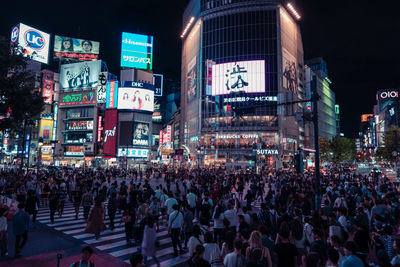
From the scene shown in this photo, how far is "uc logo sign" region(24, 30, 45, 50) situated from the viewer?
255ft

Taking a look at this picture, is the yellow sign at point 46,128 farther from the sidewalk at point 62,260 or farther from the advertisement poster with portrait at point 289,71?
the sidewalk at point 62,260

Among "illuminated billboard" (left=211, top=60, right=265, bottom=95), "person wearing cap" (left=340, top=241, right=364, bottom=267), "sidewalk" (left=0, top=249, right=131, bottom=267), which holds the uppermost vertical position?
"illuminated billboard" (left=211, top=60, right=265, bottom=95)

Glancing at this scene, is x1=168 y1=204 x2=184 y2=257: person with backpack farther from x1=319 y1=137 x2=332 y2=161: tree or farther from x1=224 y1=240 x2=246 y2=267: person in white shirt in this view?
x1=319 y1=137 x2=332 y2=161: tree

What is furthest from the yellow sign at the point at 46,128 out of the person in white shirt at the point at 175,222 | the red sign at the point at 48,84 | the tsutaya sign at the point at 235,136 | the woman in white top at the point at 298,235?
the woman in white top at the point at 298,235

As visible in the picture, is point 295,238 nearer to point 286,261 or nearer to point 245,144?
point 286,261

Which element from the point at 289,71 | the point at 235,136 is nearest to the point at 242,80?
the point at 235,136

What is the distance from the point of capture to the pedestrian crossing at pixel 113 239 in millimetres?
8594

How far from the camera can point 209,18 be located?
79875 millimetres

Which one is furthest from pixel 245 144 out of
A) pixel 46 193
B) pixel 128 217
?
pixel 128 217

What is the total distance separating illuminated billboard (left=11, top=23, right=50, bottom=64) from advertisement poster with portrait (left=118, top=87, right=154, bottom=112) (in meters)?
28.6

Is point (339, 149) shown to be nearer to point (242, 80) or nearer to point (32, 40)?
point (242, 80)

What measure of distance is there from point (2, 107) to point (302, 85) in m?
96.8

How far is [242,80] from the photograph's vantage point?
71.6 meters

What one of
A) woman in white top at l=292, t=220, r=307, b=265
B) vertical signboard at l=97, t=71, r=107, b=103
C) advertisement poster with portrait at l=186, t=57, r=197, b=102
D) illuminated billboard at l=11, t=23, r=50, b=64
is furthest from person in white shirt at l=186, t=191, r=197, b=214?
illuminated billboard at l=11, t=23, r=50, b=64
